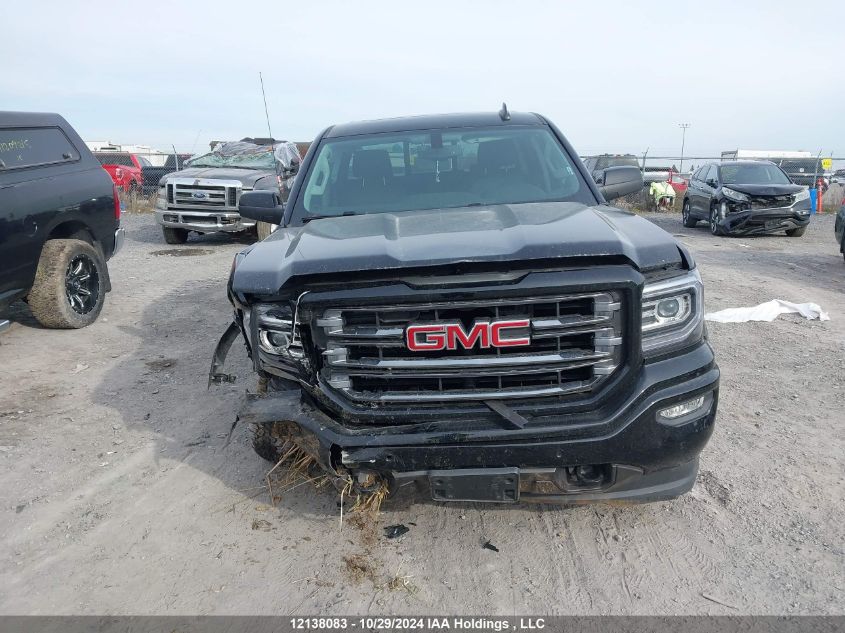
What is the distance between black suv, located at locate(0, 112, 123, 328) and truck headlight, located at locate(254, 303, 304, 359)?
4196mm

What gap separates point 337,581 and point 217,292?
6.40 metres

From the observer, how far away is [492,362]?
2.65m

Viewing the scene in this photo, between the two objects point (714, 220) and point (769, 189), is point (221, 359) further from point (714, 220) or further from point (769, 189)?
point (714, 220)

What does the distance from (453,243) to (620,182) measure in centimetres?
208

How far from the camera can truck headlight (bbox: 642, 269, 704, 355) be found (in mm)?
2686

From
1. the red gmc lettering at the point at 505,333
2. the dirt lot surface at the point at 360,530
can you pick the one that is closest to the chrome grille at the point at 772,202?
the dirt lot surface at the point at 360,530

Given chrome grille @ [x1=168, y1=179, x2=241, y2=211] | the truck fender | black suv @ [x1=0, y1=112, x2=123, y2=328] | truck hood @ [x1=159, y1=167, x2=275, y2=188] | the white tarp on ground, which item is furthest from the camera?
truck hood @ [x1=159, y1=167, x2=275, y2=188]

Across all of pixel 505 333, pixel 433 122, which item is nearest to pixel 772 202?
pixel 433 122

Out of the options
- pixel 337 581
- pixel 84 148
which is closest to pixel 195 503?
pixel 337 581

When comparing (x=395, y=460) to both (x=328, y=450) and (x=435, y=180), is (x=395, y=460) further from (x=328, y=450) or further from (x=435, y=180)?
(x=435, y=180)

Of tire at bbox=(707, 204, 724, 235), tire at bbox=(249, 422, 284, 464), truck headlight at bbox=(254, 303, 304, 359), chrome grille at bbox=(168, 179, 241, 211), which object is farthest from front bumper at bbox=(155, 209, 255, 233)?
truck headlight at bbox=(254, 303, 304, 359)

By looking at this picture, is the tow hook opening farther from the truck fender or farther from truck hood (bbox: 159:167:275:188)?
truck hood (bbox: 159:167:275:188)

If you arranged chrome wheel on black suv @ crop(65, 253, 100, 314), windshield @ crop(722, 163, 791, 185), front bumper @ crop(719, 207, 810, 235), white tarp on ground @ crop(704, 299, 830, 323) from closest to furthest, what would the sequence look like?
1. chrome wheel on black suv @ crop(65, 253, 100, 314)
2. white tarp on ground @ crop(704, 299, 830, 323)
3. front bumper @ crop(719, 207, 810, 235)
4. windshield @ crop(722, 163, 791, 185)

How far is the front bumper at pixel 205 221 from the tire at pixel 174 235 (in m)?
0.39
